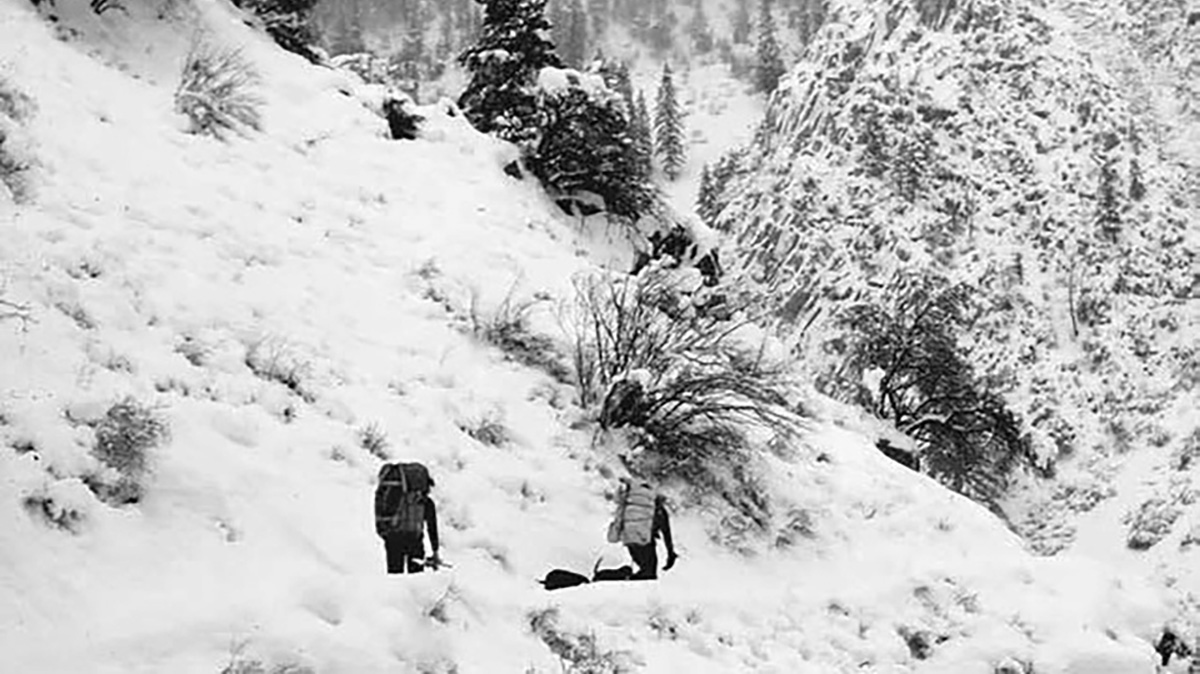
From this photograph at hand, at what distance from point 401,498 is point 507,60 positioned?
17157 mm

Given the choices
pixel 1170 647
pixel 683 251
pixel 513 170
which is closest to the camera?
pixel 1170 647

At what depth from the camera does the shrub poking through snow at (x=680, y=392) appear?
12.5 metres

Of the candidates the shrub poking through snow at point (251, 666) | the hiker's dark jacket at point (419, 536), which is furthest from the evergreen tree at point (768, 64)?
the shrub poking through snow at point (251, 666)

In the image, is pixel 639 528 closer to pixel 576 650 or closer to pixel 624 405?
pixel 576 650

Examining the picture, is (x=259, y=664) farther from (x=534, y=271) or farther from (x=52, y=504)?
(x=534, y=271)

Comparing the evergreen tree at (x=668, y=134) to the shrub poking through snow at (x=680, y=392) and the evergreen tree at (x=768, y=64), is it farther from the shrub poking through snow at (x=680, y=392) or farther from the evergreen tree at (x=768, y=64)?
the shrub poking through snow at (x=680, y=392)

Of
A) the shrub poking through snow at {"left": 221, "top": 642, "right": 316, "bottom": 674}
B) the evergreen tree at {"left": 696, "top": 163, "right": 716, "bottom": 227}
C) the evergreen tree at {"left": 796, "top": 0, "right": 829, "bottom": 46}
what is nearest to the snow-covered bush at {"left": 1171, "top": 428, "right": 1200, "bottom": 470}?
the evergreen tree at {"left": 696, "top": 163, "right": 716, "bottom": 227}

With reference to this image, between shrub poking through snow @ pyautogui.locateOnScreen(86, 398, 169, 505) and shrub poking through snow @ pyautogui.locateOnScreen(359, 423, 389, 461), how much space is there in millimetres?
2038

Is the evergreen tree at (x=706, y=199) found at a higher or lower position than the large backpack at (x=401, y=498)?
lower

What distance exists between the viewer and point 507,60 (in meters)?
23.5

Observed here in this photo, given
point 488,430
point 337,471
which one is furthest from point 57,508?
point 488,430

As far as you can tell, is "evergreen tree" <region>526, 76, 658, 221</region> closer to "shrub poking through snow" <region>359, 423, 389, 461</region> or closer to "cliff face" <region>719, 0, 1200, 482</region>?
"shrub poking through snow" <region>359, 423, 389, 461</region>

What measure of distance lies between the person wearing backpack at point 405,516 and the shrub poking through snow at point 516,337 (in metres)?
5.08

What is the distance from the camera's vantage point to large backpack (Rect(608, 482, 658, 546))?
31.6 ft
